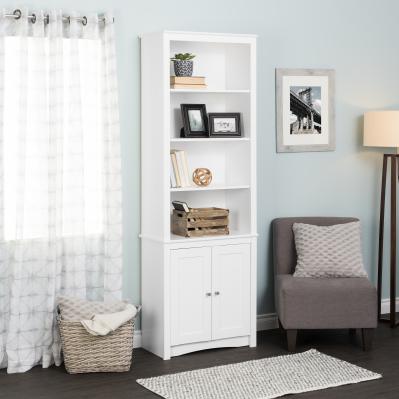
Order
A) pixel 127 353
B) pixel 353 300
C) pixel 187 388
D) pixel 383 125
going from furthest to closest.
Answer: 1. pixel 383 125
2. pixel 353 300
3. pixel 127 353
4. pixel 187 388

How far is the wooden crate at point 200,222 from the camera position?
16.2ft

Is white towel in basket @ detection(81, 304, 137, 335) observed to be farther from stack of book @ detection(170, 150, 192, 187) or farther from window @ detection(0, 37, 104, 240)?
stack of book @ detection(170, 150, 192, 187)

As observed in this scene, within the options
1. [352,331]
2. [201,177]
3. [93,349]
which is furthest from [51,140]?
[352,331]

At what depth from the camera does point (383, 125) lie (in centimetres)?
553

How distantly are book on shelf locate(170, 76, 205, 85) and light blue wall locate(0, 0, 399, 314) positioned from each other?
0.27 metres

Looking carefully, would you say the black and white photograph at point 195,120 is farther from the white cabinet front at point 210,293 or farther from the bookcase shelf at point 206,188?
the white cabinet front at point 210,293

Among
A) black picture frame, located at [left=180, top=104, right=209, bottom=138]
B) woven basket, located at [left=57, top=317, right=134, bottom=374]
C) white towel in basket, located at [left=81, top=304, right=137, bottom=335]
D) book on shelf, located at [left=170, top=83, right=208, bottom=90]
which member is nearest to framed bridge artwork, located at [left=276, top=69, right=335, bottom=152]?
black picture frame, located at [left=180, top=104, right=209, bottom=138]

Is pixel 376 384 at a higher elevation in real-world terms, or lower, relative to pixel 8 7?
lower

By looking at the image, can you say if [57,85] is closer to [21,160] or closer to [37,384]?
[21,160]

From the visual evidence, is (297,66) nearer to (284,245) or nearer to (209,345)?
(284,245)

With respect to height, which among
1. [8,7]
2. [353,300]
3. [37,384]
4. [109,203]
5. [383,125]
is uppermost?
[8,7]

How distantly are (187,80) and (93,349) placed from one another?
1660 mm

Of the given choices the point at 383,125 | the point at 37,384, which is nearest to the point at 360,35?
the point at 383,125

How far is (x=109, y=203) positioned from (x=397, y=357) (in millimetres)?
1958
